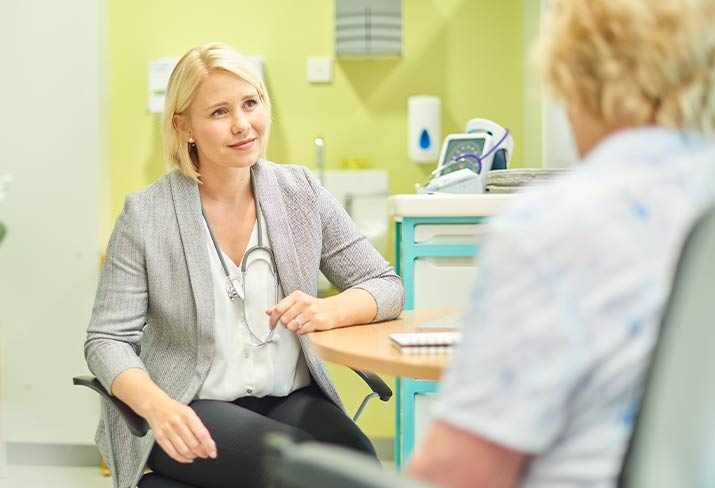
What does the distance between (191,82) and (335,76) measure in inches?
74.0

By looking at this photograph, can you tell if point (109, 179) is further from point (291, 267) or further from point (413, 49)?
point (291, 267)

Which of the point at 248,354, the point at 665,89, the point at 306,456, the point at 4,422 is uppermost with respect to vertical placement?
the point at 665,89

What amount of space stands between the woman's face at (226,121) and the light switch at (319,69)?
1.81 metres

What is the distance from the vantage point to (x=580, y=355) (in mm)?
712

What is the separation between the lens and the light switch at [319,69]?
12.0ft

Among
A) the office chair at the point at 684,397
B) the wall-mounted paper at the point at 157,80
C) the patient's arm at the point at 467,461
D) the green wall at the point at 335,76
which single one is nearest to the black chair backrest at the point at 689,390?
the office chair at the point at 684,397

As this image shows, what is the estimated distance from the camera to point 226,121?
186cm

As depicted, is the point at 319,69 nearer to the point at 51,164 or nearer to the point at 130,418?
the point at 51,164

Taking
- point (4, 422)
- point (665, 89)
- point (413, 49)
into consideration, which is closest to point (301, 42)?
point (413, 49)

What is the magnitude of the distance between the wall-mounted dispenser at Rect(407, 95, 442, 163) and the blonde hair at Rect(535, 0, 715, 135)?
274cm

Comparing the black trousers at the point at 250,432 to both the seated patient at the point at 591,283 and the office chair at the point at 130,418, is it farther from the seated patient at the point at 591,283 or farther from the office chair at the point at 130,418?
the seated patient at the point at 591,283

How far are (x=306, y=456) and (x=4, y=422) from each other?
305cm

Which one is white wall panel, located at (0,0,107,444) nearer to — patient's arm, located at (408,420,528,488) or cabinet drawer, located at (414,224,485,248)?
cabinet drawer, located at (414,224,485,248)

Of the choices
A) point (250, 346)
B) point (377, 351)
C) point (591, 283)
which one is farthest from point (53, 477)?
point (591, 283)
